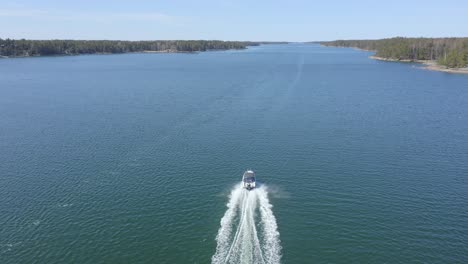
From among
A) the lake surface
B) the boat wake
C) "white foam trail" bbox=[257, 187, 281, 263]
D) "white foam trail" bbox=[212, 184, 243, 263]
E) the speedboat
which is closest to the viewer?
the boat wake

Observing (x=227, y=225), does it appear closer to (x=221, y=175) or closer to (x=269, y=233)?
(x=269, y=233)

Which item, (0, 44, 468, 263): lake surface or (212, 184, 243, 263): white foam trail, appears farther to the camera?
(0, 44, 468, 263): lake surface

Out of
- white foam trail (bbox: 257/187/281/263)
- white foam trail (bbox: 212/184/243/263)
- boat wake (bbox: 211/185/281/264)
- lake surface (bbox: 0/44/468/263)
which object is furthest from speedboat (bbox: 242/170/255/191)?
lake surface (bbox: 0/44/468/263)

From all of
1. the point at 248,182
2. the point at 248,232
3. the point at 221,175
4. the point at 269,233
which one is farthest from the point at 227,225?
the point at 221,175

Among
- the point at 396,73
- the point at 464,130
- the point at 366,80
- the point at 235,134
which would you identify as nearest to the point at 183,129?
the point at 235,134

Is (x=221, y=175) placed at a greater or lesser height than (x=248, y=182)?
lesser

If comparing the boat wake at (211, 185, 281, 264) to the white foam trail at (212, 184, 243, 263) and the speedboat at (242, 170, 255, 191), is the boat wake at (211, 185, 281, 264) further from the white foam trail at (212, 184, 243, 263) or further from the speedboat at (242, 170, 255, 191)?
the speedboat at (242, 170, 255, 191)

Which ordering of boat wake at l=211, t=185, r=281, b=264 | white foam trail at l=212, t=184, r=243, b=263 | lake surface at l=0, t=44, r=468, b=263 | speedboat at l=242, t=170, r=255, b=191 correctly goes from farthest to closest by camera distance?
1. speedboat at l=242, t=170, r=255, b=191
2. lake surface at l=0, t=44, r=468, b=263
3. white foam trail at l=212, t=184, r=243, b=263
4. boat wake at l=211, t=185, r=281, b=264
